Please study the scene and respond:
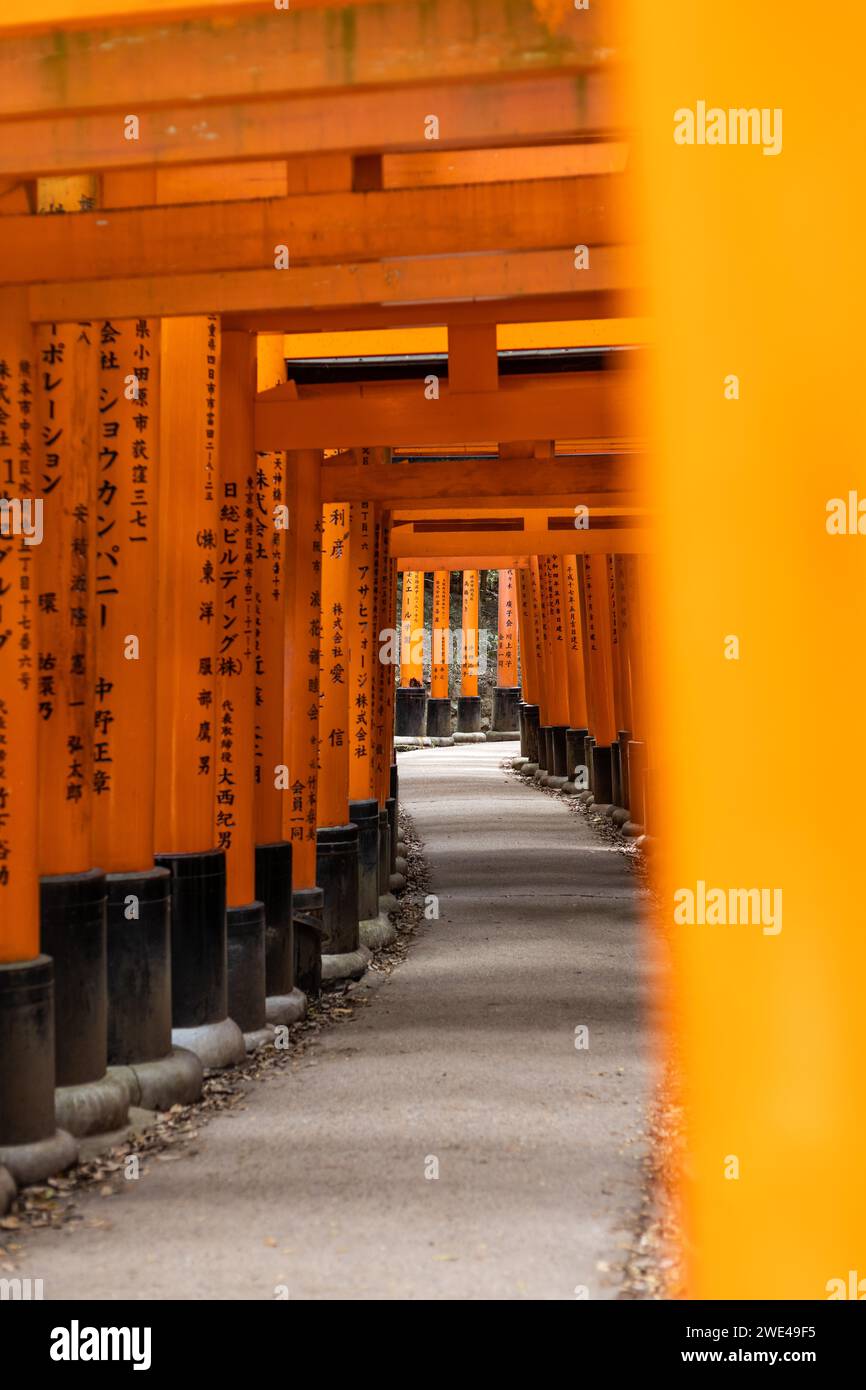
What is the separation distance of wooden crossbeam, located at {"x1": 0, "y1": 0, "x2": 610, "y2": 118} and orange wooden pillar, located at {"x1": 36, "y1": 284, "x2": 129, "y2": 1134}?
1738 millimetres

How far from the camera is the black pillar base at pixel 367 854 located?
11555 mm

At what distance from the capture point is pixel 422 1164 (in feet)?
18.7

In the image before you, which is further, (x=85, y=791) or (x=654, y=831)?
(x=654, y=831)

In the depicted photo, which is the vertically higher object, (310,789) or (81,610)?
(81,610)

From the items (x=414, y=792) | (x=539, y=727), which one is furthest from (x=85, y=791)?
(x=539, y=727)

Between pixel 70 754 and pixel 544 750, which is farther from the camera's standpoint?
pixel 544 750

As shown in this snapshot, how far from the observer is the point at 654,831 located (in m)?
15.9

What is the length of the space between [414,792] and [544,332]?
14863 mm

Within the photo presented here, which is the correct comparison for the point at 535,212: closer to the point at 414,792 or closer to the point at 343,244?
the point at 343,244

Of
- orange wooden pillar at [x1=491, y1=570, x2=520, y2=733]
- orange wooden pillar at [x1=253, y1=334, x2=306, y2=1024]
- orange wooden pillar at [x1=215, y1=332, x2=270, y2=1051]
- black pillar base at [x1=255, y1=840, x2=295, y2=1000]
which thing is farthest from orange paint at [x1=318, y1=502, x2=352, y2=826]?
orange wooden pillar at [x1=491, y1=570, x2=520, y2=733]

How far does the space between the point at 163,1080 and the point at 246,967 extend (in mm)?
1380

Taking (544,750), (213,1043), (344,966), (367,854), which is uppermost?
(544,750)

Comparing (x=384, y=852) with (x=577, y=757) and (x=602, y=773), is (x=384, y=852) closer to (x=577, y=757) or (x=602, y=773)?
(x=602, y=773)

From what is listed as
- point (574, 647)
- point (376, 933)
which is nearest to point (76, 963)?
point (376, 933)
